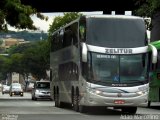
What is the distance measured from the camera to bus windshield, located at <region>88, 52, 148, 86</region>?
75.4 ft

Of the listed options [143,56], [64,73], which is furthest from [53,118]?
[64,73]

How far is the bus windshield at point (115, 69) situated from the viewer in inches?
904

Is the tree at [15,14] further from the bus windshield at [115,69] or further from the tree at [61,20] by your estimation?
the tree at [61,20]

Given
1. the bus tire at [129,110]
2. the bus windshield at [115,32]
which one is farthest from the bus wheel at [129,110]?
the bus windshield at [115,32]

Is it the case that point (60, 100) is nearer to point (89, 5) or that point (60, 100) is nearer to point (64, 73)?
point (64, 73)

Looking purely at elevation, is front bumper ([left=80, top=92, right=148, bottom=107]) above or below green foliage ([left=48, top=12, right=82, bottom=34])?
below

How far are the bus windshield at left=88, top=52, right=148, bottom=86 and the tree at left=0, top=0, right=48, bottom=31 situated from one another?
7.93 m

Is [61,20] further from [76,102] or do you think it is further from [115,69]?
[115,69]

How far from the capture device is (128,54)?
2309 centimetres

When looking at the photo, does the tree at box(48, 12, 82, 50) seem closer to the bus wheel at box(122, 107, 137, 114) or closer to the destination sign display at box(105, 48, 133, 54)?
the bus wheel at box(122, 107, 137, 114)

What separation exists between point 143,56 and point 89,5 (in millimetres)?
34677

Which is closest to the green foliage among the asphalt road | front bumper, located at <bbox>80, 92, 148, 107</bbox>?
the asphalt road

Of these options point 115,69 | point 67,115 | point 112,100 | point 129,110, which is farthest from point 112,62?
point 129,110

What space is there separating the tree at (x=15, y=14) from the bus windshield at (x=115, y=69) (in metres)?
7.93
